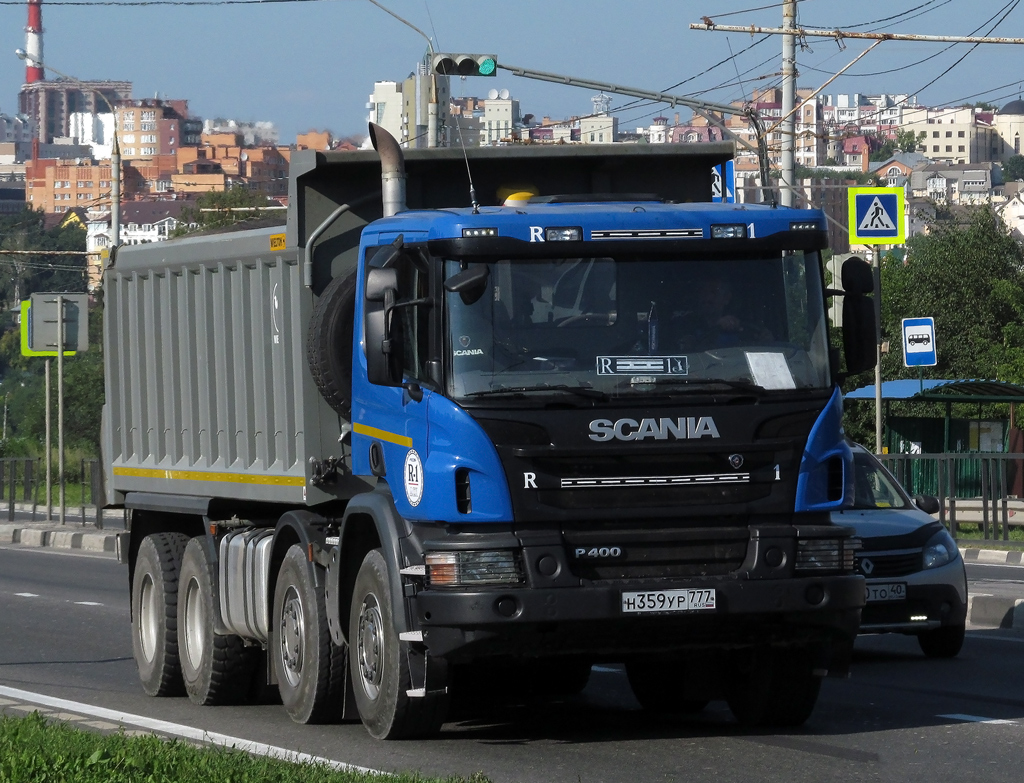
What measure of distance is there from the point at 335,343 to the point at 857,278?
2.57 m

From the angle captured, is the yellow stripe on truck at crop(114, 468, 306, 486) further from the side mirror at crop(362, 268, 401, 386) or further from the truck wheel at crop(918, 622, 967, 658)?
the truck wheel at crop(918, 622, 967, 658)

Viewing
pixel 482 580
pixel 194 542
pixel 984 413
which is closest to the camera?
pixel 482 580

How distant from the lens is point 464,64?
75.5ft

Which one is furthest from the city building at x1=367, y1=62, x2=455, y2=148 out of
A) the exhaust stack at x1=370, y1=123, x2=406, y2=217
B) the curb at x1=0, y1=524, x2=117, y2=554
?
the curb at x1=0, y1=524, x2=117, y2=554

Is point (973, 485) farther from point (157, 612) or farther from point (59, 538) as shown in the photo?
point (59, 538)

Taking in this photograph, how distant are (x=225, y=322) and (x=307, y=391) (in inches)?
53.2

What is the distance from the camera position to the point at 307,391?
954cm

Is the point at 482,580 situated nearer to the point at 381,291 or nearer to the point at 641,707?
the point at 381,291

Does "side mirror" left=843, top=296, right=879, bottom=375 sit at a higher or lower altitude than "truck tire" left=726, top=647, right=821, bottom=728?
higher

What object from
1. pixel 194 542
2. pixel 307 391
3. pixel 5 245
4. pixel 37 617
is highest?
pixel 5 245

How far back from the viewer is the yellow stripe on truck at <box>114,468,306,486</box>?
9781 millimetres

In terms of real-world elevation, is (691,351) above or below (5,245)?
below

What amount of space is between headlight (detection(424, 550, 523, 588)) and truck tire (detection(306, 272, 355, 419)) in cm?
160

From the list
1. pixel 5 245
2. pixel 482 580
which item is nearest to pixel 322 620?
pixel 482 580
